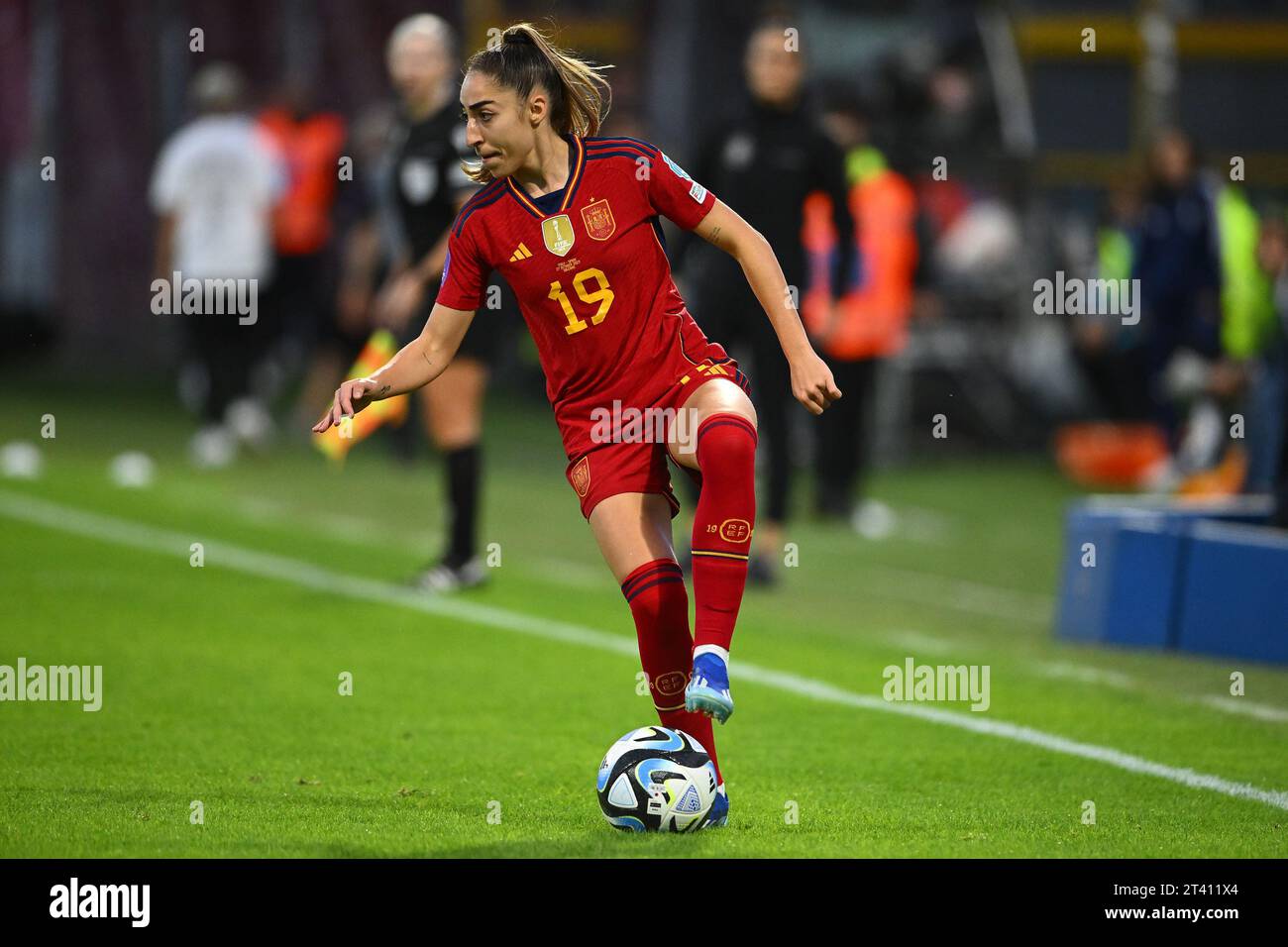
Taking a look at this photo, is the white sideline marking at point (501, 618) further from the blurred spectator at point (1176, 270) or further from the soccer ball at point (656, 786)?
the blurred spectator at point (1176, 270)

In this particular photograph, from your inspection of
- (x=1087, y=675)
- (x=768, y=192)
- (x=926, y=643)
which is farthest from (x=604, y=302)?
(x=768, y=192)

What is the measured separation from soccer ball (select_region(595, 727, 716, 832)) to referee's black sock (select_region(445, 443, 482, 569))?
474 cm

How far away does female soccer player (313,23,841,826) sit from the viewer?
582cm

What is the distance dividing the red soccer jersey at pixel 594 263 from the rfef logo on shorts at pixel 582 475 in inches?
1.3

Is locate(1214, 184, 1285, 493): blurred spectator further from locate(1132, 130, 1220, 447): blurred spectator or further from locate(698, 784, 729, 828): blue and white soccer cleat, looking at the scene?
locate(698, 784, 729, 828): blue and white soccer cleat

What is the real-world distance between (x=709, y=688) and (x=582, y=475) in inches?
36.0

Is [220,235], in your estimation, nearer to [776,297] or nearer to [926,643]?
[926,643]

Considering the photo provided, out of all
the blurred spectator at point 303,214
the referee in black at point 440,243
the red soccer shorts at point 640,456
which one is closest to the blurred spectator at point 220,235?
the blurred spectator at point 303,214

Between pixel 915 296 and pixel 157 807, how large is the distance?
1212 cm

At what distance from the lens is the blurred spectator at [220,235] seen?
632 inches

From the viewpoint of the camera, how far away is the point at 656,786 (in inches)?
221

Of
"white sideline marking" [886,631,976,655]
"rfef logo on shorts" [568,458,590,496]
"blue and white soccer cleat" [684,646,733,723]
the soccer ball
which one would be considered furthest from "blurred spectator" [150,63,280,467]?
"blue and white soccer cleat" [684,646,733,723]

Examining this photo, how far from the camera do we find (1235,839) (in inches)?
221

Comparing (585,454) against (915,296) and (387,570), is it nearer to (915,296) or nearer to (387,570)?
(387,570)
